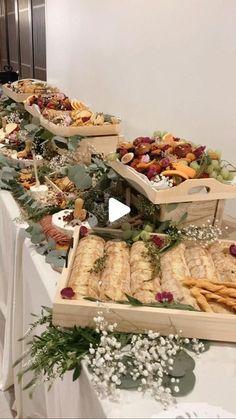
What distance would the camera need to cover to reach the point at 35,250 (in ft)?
4.09

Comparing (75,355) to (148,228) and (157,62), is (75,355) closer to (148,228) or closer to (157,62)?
(148,228)

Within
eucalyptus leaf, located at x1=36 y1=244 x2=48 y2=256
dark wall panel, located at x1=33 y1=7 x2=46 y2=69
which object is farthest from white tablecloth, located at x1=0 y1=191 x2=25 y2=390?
dark wall panel, located at x1=33 y1=7 x2=46 y2=69

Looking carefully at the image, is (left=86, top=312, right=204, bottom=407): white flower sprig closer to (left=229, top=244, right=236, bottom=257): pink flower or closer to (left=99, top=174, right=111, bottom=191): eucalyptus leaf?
(left=229, top=244, right=236, bottom=257): pink flower

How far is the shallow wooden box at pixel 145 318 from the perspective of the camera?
795mm

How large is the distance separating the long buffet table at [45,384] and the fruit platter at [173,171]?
0.39m

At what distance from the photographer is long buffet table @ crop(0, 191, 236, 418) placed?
0.71 m

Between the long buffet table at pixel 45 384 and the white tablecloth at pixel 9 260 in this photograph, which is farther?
the white tablecloth at pixel 9 260

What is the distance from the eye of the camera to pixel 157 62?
8.15 feet

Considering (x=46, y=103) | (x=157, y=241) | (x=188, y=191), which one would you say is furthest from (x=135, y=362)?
(x=46, y=103)

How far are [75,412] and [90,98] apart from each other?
3.05 m

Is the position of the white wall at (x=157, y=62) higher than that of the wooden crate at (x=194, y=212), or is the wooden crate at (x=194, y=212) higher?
the white wall at (x=157, y=62)
